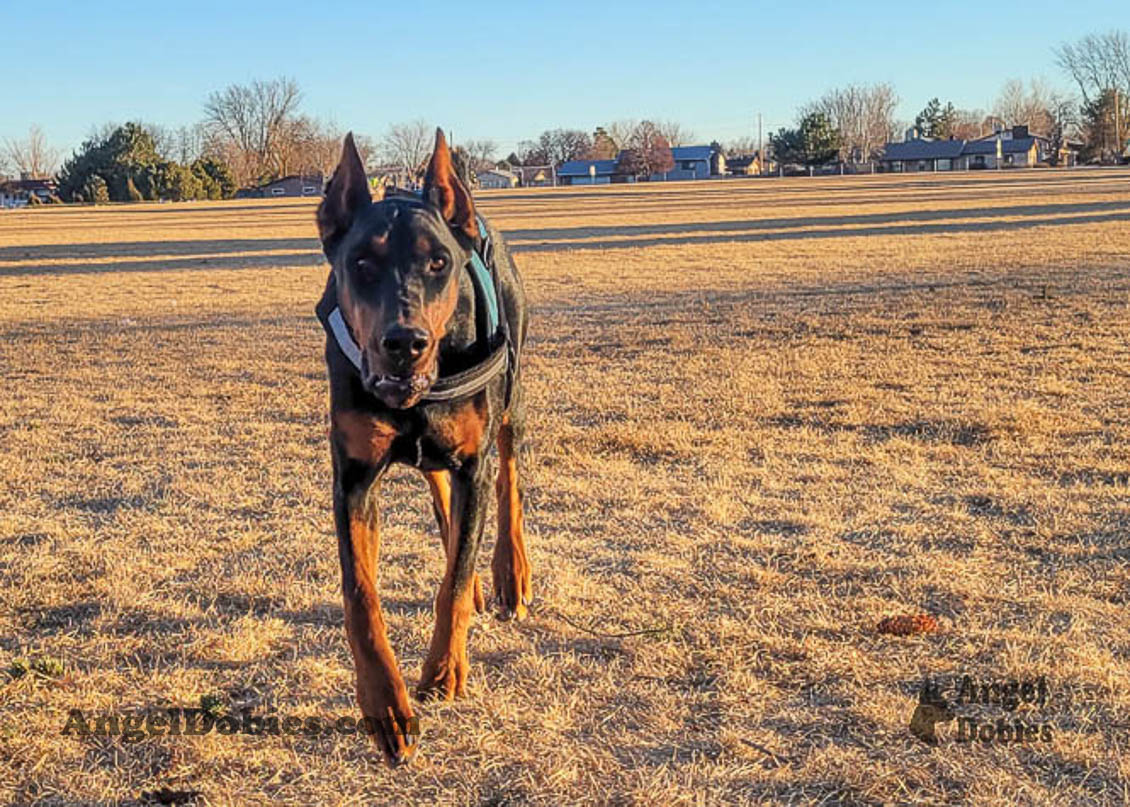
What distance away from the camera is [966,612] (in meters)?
3.89

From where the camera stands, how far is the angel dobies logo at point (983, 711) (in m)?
3.01

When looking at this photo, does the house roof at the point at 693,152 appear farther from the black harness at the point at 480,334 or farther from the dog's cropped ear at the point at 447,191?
the dog's cropped ear at the point at 447,191

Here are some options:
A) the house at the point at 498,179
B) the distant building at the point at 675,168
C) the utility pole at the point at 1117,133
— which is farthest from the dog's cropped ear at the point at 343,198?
the distant building at the point at 675,168

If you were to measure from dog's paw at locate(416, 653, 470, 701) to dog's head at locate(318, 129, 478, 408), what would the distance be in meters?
0.89

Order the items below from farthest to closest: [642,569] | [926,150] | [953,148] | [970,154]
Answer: [926,150]
[953,148]
[970,154]
[642,569]

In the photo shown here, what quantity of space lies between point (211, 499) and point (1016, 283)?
37.8 feet

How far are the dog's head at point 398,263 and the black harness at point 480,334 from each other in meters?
0.07

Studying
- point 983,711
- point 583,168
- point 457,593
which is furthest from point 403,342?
point 583,168

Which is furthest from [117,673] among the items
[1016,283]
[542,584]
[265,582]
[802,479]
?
[1016,283]

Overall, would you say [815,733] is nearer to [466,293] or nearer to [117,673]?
[466,293]

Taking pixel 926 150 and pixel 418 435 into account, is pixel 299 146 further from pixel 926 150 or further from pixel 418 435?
pixel 418 435

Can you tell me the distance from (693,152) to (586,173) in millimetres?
13937

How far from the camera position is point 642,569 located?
4422 mm

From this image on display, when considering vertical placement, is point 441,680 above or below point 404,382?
below
